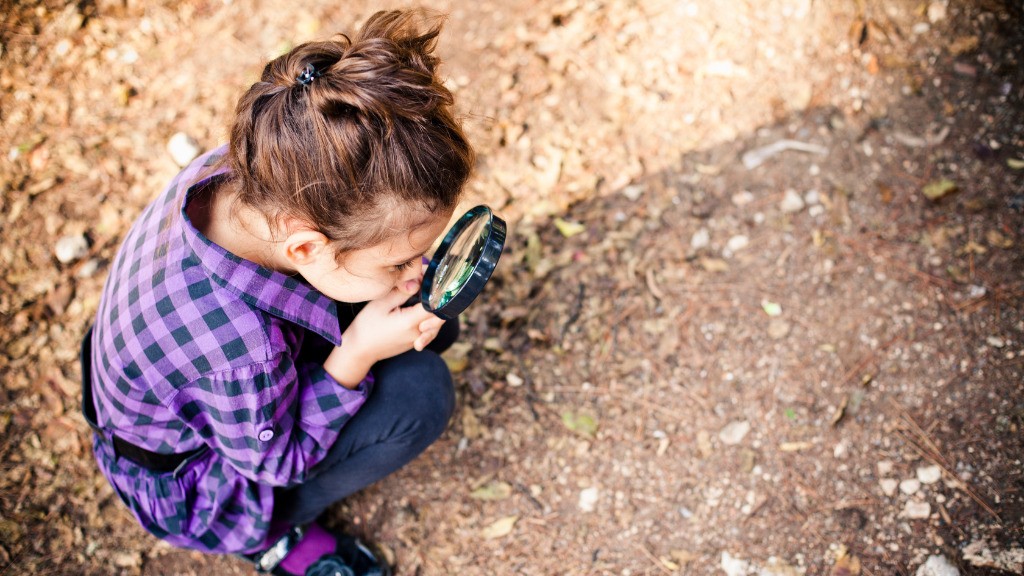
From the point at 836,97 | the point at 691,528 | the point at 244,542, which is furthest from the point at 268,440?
the point at 836,97

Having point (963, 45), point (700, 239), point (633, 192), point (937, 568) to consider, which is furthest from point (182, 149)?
point (963, 45)

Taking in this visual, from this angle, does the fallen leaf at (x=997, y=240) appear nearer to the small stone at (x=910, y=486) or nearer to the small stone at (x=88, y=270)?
the small stone at (x=910, y=486)

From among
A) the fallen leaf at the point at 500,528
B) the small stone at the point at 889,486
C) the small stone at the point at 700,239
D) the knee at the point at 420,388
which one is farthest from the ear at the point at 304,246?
the small stone at the point at 889,486

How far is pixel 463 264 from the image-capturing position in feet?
6.72

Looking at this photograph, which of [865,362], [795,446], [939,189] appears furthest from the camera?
[939,189]

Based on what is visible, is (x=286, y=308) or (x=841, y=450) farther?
(x=841, y=450)

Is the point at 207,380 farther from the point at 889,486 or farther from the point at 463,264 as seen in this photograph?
the point at 889,486

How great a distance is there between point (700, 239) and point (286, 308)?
189 centimetres

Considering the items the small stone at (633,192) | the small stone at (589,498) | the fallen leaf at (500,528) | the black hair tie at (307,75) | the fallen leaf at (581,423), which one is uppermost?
the black hair tie at (307,75)

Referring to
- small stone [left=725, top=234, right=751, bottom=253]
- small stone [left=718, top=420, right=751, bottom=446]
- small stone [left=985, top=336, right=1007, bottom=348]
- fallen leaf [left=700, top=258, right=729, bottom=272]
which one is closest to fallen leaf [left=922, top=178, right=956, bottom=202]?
small stone [left=985, top=336, right=1007, bottom=348]

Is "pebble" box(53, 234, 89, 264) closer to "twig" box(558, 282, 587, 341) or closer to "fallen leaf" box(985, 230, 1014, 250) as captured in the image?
"twig" box(558, 282, 587, 341)

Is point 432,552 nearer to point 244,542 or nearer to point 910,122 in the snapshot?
point 244,542

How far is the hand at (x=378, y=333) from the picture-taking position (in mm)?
2021

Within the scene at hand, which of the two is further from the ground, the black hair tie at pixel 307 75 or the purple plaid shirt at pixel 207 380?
the black hair tie at pixel 307 75
